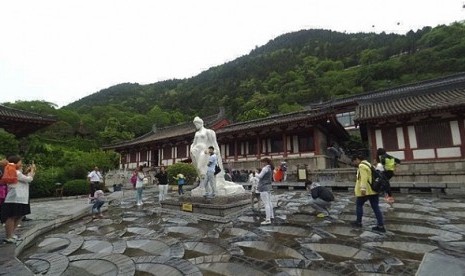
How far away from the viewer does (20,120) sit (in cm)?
1481

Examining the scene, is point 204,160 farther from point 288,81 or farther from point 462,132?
point 288,81

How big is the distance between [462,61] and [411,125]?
3508cm

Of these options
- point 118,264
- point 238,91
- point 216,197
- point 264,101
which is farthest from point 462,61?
point 118,264

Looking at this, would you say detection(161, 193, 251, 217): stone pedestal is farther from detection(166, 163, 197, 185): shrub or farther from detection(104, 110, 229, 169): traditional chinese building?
detection(104, 110, 229, 169): traditional chinese building

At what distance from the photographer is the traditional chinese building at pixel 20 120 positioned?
1446 centimetres

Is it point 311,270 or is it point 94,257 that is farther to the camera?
point 94,257

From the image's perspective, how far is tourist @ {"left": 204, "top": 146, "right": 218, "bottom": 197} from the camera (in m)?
7.75

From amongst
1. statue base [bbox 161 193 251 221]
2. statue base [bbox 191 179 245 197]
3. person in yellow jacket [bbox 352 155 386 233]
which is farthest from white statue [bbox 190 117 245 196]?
person in yellow jacket [bbox 352 155 386 233]

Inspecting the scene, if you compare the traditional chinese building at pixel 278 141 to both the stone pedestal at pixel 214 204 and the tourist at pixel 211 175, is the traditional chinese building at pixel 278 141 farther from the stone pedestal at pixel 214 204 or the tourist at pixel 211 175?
the tourist at pixel 211 175

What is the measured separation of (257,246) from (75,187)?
16681 mm

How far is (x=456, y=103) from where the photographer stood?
46.8ft

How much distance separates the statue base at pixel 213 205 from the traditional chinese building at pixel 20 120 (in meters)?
11.5

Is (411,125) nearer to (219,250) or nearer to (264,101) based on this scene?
(219,250)

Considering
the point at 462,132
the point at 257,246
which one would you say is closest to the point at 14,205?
the point at 257,246
